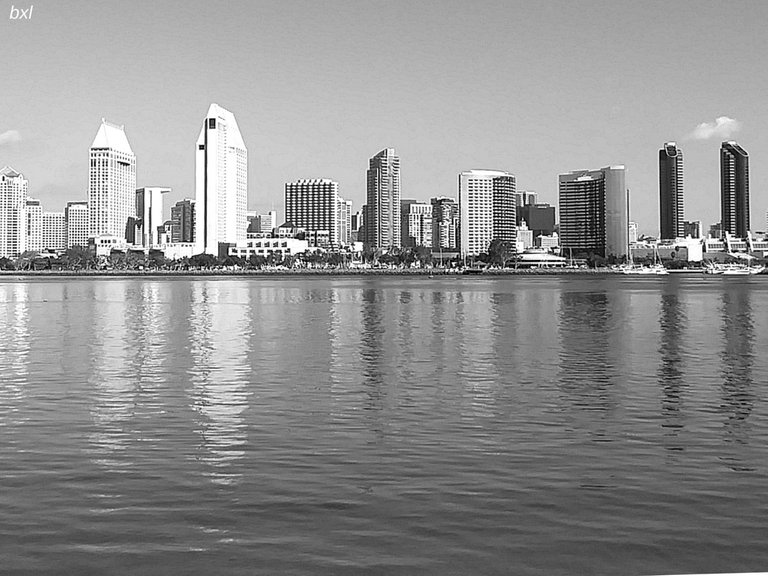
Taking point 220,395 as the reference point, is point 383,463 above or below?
below

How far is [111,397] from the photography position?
82.5 feet

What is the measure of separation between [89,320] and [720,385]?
43772 millimetres

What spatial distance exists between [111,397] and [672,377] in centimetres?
1730

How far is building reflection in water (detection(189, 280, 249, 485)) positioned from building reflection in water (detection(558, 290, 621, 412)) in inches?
348

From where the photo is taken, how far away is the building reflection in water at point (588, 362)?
24688 millimetres

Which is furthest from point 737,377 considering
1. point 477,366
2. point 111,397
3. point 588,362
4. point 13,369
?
point 13,369

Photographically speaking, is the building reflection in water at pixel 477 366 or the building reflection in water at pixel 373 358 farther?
the building reflection in water at pixel 373 358

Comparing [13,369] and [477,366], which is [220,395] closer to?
[13,369]

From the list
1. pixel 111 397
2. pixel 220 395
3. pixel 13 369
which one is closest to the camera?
pixel 111 397

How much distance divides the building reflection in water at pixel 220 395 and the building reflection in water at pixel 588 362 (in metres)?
8.84

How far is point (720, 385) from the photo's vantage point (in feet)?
89.9

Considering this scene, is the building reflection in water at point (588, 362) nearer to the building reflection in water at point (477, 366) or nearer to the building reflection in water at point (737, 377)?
the building reflection in water at point (477, 366)

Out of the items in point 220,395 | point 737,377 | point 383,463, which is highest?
point 220,395

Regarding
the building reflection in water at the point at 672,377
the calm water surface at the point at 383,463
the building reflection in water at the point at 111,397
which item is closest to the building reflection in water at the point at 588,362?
the calm water surface at the point at 383,463
